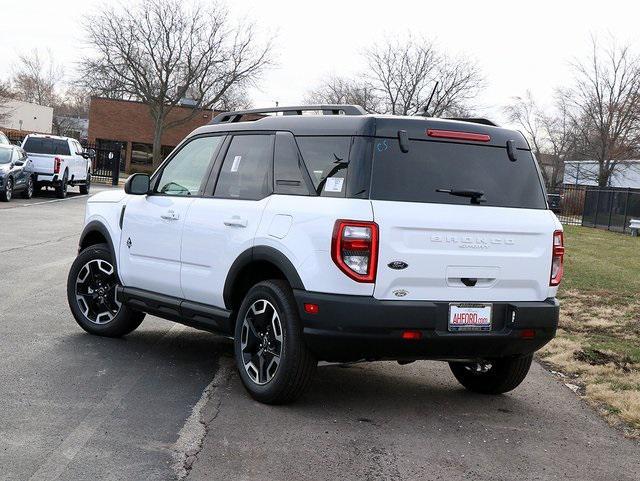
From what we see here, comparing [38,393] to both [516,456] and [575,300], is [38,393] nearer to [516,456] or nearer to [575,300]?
[516,456]

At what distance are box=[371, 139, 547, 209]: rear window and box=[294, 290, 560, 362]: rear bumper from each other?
2.29ft

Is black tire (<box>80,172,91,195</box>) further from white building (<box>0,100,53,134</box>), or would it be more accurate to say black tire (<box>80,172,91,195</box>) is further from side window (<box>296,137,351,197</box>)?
white building (<box>0,100,53,134</box>)

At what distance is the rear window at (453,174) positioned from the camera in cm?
582

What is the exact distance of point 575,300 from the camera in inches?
514

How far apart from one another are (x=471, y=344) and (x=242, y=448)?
66.7 inches

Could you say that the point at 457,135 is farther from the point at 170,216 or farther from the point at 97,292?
the point at 97,292

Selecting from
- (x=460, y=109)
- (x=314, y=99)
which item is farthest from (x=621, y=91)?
(x=314, y=99)

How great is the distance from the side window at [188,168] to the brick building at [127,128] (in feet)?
196

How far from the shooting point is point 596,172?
64562 millimetres

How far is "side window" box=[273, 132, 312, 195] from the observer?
242 inches

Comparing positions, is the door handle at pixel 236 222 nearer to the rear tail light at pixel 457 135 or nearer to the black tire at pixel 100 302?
the rear tail light at pixel 457 135

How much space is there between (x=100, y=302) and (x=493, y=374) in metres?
3.60

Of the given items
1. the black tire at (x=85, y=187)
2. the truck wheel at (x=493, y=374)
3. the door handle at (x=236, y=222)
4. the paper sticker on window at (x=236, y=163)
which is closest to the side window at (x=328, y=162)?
the door handle at (x=236, y=222)

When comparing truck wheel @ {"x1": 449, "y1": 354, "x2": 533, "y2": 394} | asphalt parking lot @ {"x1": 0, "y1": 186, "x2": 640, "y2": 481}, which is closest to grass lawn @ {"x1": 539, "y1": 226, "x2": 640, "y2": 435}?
asphalt parking lot @ {"x1": 0, "y1": 186, "x2": 640, "y2": 481}
